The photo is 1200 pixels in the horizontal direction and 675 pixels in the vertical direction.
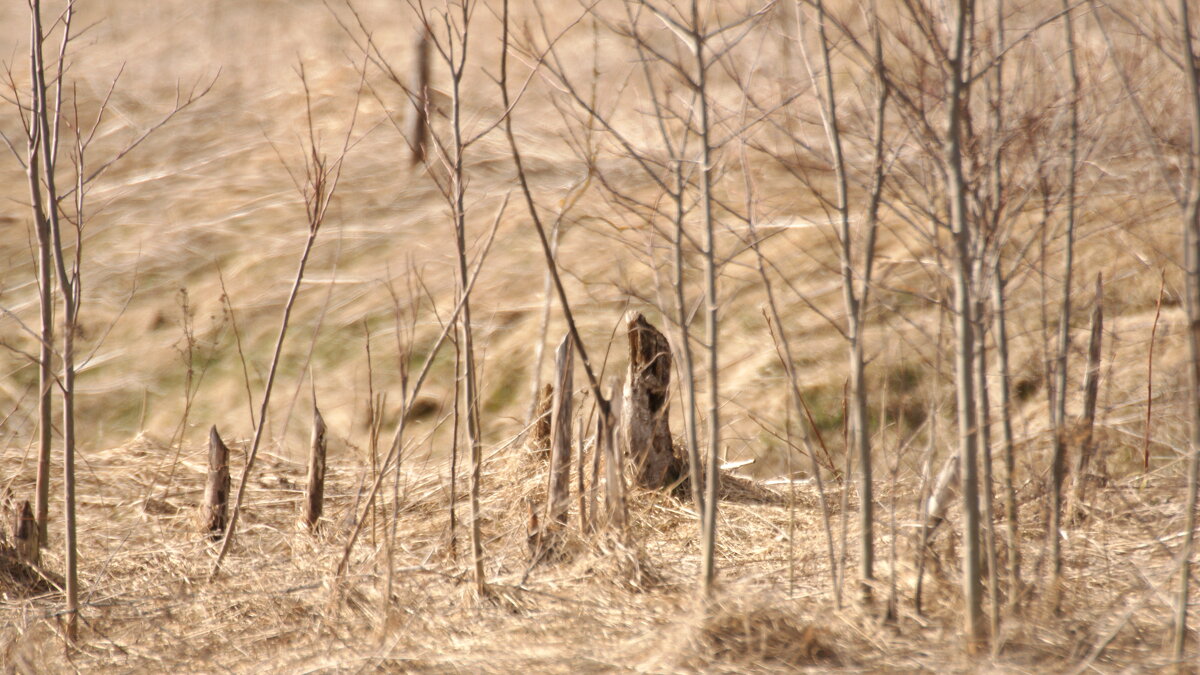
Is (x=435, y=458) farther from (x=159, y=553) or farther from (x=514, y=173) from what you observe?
(x=514, y=173)

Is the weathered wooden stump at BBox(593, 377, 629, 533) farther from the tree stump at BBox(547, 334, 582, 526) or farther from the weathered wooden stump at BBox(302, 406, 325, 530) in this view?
the weathered wooden stump at BBox(302, 406, 325, 530)

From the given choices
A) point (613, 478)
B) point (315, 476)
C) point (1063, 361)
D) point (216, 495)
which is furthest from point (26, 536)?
point (1063, 361)

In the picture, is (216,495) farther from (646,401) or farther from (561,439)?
(646,401)

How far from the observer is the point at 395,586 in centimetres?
346

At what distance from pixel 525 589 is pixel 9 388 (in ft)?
18.2

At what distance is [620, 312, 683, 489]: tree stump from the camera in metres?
4.42

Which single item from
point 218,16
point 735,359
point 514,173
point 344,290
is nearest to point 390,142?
point 514,173

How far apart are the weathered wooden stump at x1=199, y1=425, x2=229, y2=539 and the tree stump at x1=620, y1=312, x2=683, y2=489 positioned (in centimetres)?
162

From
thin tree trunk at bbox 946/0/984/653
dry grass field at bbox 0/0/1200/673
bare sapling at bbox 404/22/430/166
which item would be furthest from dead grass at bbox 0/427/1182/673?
bare sapling at bbox 404/22/430/166

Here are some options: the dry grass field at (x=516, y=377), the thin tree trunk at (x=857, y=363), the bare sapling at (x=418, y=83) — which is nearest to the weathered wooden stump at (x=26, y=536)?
the dry grass field at (x=516, y=377)

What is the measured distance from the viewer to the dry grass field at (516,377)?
307 centimetres

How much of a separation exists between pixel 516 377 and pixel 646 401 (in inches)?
107

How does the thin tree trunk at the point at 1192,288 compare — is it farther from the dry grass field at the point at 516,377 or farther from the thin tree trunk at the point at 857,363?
the thin tree trunk at the point at 857,363

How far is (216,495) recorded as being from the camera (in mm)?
4117
